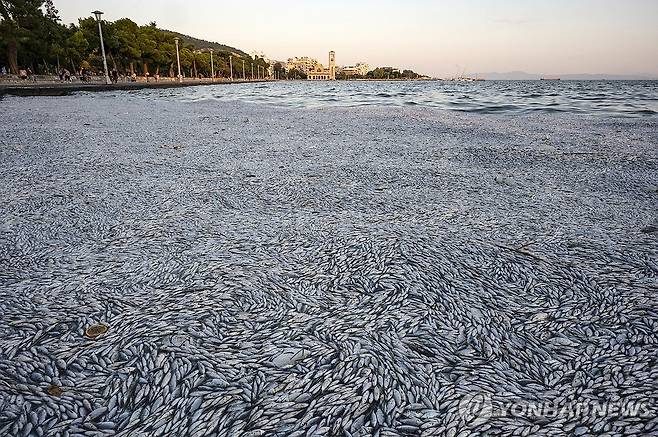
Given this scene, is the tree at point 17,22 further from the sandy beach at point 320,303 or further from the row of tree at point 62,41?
the sandy beach at point 320,303

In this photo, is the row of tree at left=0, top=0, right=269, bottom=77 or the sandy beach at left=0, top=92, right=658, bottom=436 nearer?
the sandy beach at left=0, top=92, right=658, bottom=436

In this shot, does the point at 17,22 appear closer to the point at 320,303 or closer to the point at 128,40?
the point at 128,40

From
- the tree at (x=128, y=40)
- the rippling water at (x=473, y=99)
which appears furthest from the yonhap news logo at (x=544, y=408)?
the tree at (x=128, y=40)

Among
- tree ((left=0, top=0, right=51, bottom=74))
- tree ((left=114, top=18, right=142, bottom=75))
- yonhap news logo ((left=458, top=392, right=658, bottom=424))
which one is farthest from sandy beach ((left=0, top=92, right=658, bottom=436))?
tree ((left=114, top=18, right=142, bottom=75))

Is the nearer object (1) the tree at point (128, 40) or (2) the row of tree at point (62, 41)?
(2) the row of tree at point (62, 41)

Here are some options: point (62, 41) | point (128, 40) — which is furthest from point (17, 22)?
point (128, 40)

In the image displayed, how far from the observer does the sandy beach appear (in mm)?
1519

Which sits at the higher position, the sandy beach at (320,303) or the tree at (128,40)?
the tree at (128,40)

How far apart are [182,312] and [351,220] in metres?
1.79

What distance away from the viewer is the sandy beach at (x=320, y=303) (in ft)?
4.98

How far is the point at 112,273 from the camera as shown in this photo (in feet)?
8.23

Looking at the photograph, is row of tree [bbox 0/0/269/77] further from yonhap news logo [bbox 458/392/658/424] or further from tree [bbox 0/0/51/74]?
yonhap news logo [bbox 458/392/658/424]

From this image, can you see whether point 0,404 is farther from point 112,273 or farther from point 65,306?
point 112,273

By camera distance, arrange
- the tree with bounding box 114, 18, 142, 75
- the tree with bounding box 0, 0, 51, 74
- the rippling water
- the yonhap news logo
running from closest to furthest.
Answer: the yonhap news logo < the rippling water < the tree with bounding box 0, 0, 51, 74 < the tree with bounding box 114, 18, 142, 75
